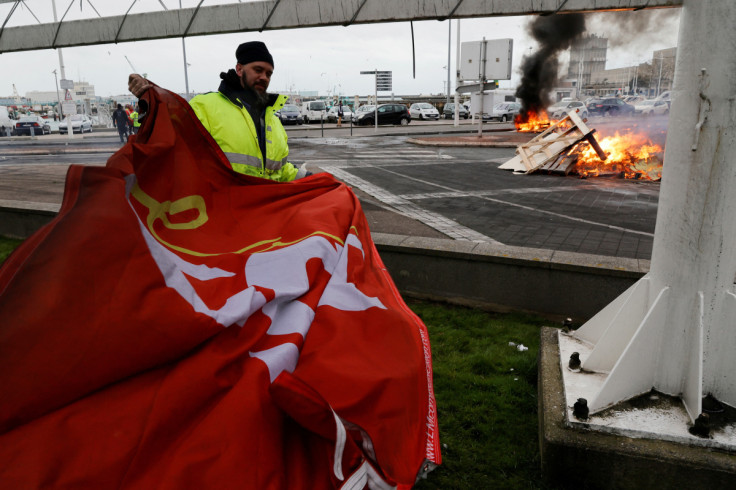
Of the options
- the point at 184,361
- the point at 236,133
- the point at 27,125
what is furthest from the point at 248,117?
the point at 27,125

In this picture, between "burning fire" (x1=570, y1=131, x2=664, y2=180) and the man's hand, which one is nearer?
the man's hand

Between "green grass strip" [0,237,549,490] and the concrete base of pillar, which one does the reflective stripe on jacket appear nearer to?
"green grass strip" [0,237,549,490]

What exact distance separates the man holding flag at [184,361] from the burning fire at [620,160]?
11388 millimetres

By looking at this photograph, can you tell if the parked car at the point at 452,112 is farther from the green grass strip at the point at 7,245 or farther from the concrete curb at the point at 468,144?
the green grass strip at the point at 7,245

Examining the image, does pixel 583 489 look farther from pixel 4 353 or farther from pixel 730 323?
pixel 4 353

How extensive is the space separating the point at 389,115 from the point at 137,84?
1375 inches

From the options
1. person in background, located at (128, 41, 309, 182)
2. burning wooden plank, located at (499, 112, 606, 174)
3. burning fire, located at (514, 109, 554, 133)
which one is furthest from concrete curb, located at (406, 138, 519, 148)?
person in background, located at (128, 41, 309, 182)

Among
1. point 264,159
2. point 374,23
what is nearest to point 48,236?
point 264,159

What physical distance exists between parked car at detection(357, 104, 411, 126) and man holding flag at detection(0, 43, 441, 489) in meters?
35.2

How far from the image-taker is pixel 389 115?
1452 inches

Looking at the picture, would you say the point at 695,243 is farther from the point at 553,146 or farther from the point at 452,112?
the point at 452,112

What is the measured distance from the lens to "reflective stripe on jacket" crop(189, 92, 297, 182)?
3266mm

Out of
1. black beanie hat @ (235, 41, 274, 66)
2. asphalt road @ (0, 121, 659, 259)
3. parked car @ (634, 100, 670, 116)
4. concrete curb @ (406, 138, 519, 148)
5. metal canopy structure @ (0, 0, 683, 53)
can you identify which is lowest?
asphalt road @ (0, 121, 659, 259)

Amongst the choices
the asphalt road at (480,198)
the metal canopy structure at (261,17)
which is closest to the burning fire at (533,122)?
the asphalt road at (480,198)
